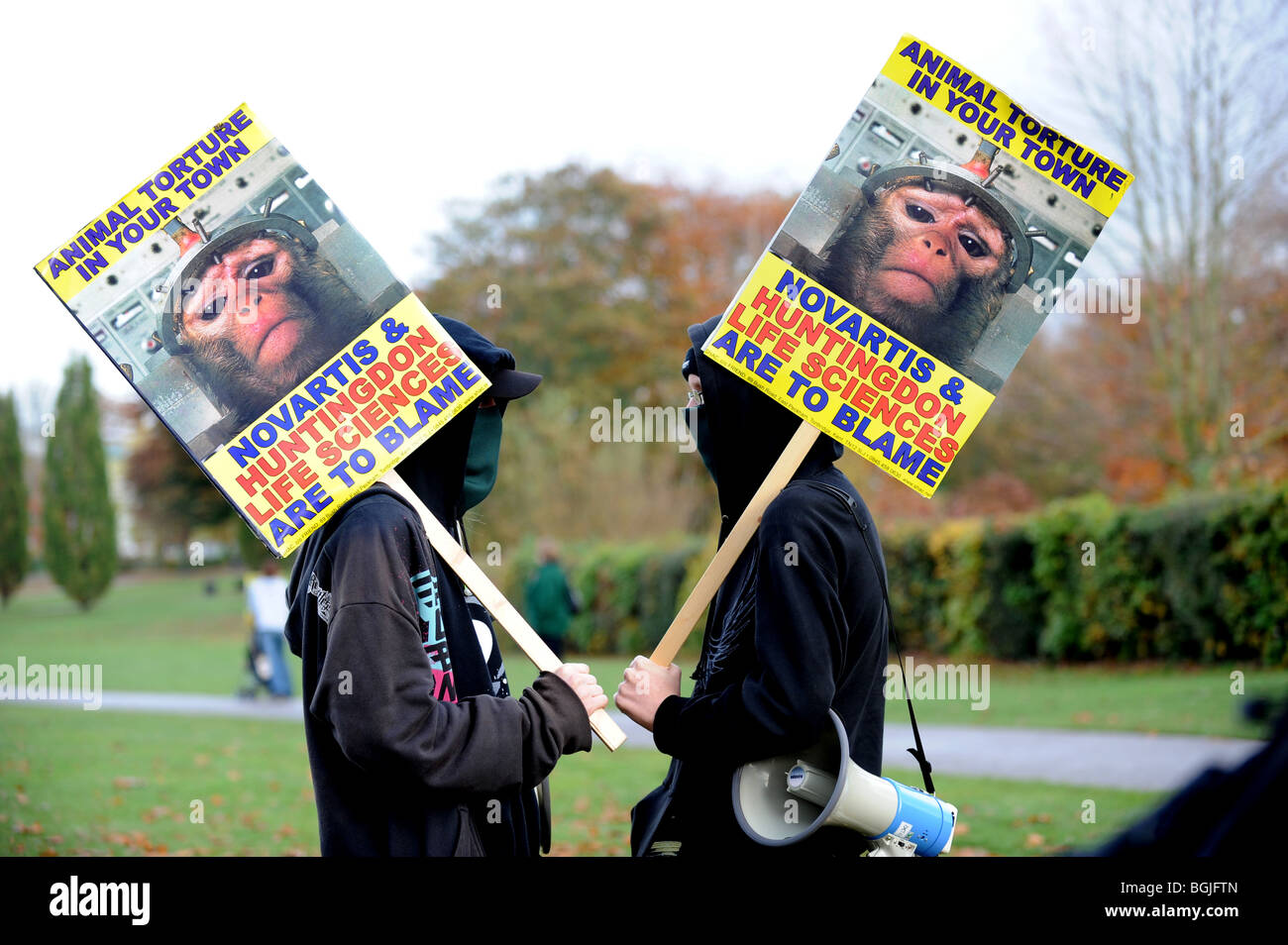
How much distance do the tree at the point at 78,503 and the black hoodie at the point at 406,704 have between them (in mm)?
40138

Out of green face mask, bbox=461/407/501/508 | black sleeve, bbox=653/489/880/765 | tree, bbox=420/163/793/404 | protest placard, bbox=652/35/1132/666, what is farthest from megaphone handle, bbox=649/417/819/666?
tree, bbox=420/163/793/404

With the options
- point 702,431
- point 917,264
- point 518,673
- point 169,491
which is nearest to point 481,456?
point 702,431

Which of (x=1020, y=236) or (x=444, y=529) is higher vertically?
(x=1020, y=236)

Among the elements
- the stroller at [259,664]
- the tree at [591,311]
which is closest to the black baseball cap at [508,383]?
the stroller at [259,664]

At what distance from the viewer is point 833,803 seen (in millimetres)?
2590

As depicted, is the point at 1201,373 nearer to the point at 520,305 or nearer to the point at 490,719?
the point at 520,305

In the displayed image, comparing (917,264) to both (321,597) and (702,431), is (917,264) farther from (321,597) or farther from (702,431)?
(321,597)

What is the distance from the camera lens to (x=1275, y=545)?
12.1 metres

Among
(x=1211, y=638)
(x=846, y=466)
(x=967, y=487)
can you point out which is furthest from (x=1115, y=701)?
(x=967, y=487)

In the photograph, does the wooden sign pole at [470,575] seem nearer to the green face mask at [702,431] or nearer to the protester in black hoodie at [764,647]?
the protester in black hoodie at [764,647]

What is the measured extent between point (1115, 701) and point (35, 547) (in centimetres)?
4131

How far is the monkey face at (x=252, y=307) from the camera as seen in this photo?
271 centimetres

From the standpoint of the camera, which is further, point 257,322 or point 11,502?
point 11,502

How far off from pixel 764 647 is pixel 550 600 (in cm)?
1327
